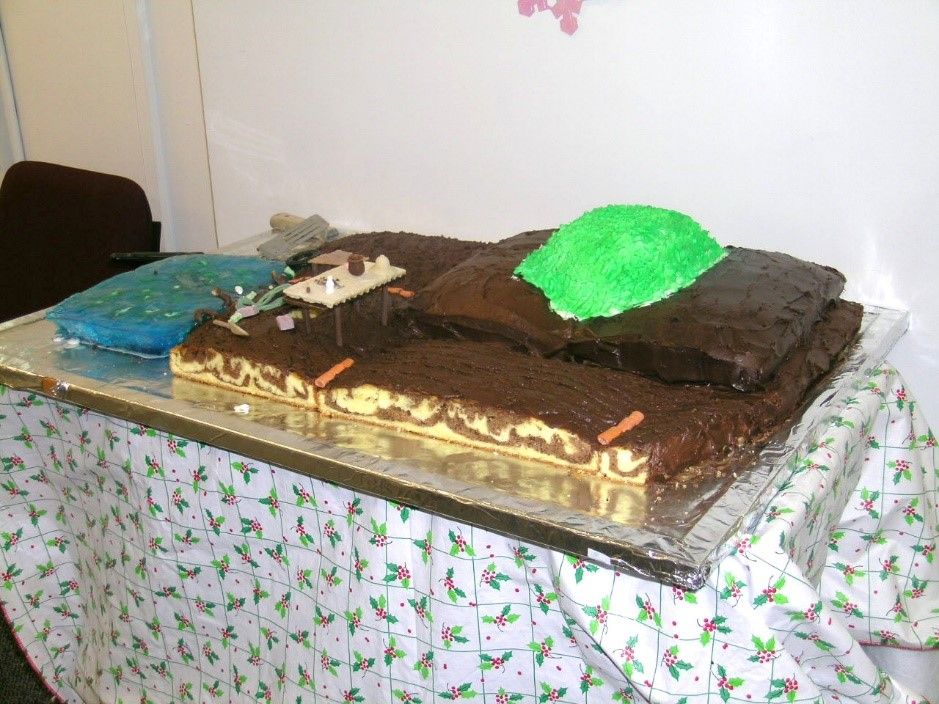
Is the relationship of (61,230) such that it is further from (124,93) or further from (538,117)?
(538,117)

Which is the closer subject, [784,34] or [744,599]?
[744,599]

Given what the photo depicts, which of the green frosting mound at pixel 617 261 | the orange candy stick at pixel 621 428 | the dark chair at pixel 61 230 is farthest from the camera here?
the dark chair at pixel 61 230

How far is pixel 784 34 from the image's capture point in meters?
1.51

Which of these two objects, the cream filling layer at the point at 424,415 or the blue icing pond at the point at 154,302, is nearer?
the cream filling layer at the point at 424,415

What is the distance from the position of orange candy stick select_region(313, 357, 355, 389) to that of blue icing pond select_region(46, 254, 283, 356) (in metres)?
0.32

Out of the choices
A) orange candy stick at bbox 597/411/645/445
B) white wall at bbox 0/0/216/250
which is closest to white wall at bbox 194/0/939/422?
white wall at bbox 0/0/216/250

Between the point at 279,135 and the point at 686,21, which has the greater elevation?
the point at 686,21

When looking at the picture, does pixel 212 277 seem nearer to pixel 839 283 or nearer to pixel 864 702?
pixel 839 283

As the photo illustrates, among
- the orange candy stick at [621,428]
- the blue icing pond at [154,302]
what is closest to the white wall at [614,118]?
the blue icing pond at [154,302]

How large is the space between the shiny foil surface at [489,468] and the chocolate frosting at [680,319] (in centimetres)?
11

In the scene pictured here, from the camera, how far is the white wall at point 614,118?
1.50m

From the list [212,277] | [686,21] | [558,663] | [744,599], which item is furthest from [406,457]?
[686,21]

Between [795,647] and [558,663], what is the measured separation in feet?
0.96

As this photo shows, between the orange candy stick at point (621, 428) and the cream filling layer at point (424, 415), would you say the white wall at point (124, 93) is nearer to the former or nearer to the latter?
the cream filling layer at point (424, 415)
